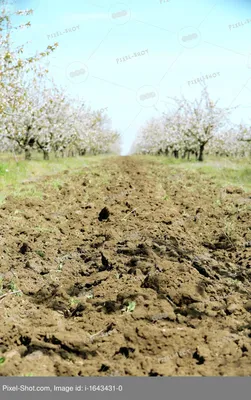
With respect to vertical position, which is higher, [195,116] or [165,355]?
[195,116]

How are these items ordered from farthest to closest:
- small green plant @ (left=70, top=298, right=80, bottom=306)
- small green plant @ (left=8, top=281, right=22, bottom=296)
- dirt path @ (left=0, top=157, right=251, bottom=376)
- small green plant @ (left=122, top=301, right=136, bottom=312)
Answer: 1. small green plant @ (left=8, top=281, right=22, bottom=296)
2. small green plant @ (left=70, top=298, right=80, bottom=306)
3. small green plant @ (left=122, top=301, right=136, bottom=312)
4. dirt path @ (left=0, top=157, right=251, bottom=376)

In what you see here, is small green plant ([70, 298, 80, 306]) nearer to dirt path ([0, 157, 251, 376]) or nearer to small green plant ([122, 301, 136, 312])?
dirt path ([0, 157, 251, 376])

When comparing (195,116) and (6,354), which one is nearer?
(6,354)

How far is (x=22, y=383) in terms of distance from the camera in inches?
152

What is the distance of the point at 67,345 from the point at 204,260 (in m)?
3.64

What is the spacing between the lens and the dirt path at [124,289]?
181 inches

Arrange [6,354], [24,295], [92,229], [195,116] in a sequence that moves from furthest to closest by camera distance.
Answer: [195,116]
[92,229]
[24,295]
[6,354]

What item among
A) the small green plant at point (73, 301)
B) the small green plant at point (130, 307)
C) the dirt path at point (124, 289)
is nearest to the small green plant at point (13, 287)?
the dirt path at point (124, 289)

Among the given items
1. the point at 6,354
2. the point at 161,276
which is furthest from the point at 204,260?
the point at 6,354

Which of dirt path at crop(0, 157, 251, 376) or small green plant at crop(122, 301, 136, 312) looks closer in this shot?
dirt path at crop(0, 157, 251, 376)

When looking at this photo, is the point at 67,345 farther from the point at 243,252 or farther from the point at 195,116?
the point at 195,116

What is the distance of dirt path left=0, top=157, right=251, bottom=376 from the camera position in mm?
4594

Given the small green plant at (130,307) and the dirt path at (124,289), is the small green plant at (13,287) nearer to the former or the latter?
the dirt path at (124,289)

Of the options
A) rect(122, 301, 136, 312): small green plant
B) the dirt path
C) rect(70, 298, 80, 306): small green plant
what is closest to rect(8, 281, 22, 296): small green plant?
the dirt path
